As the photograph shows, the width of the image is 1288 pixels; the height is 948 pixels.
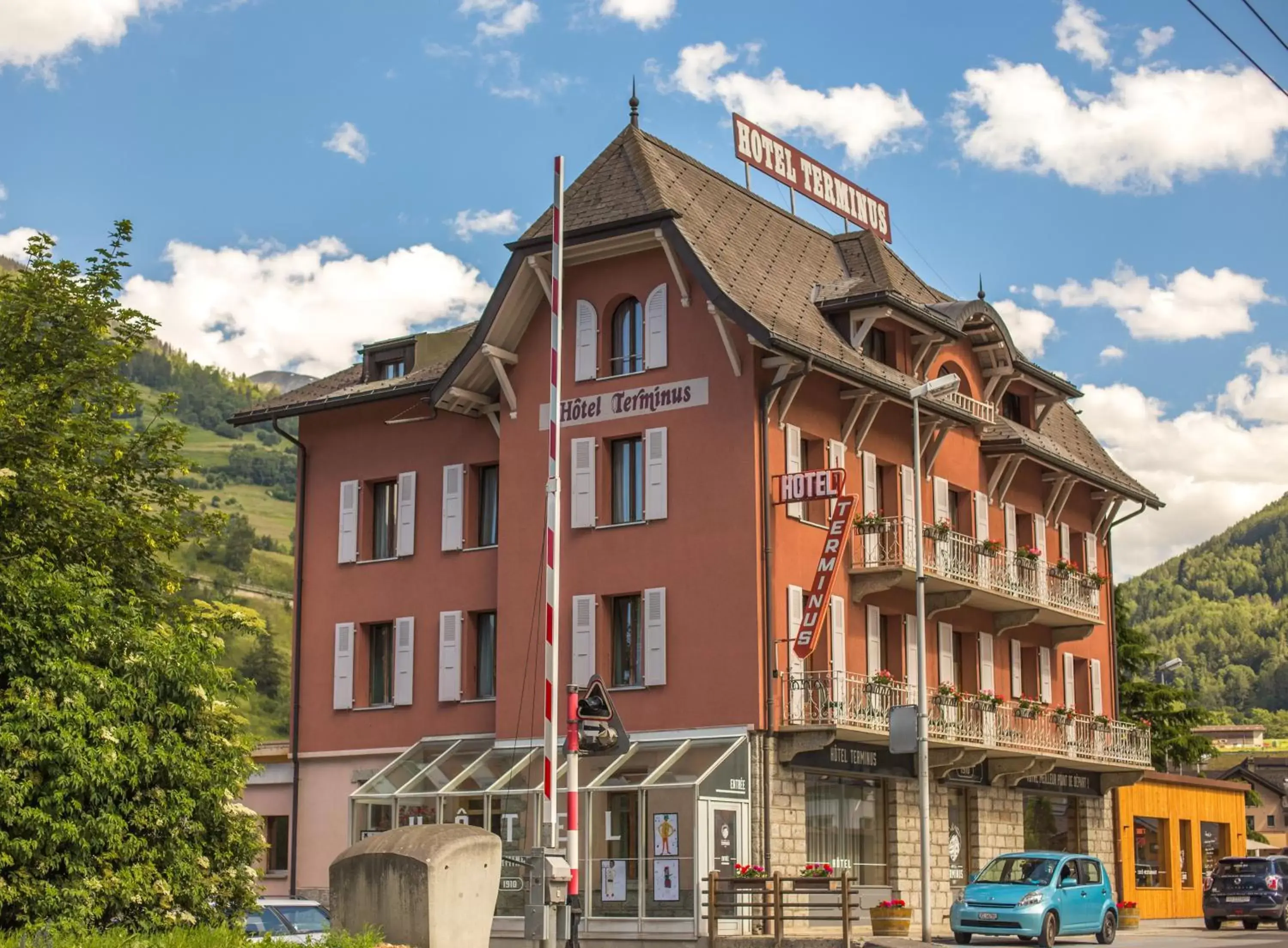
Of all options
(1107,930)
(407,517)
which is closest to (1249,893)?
(1107,930)

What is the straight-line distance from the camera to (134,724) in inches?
738

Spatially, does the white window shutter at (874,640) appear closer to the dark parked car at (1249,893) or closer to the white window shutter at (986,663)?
the white window shutter at (986,663)

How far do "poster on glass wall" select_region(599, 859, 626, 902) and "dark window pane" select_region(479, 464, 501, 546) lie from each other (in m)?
8.32

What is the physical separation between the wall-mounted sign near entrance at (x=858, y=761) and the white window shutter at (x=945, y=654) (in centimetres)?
247

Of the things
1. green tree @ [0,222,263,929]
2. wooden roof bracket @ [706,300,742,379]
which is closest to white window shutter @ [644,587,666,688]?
wooden roof bracket @ [706,300,742,379]

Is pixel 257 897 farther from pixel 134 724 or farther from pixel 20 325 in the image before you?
pixel 20 325

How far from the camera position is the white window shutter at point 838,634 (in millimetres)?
33469

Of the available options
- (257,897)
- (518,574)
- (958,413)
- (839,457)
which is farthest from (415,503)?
(257,897)

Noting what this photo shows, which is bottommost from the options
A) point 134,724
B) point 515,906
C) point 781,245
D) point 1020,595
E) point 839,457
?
point 515,906

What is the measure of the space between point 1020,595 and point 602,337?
11180mm

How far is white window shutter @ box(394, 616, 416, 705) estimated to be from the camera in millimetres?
37281

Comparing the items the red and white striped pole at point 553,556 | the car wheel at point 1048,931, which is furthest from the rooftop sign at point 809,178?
the car wheel at point 1048,931

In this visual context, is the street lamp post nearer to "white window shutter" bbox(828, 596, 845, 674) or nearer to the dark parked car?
"white window shutter" bbox(828, 596, 845, 674)

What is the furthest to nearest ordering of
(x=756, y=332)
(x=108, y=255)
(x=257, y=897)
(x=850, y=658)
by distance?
1. (x=850, y=658)
2. (x=756, y=332)
3. (x=108, y=255)
4. (x=257, y=897)
